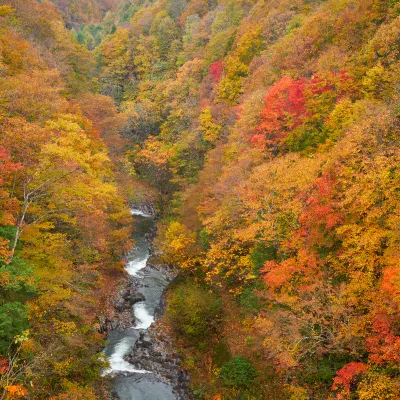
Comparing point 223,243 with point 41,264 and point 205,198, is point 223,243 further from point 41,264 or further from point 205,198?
point 41,264

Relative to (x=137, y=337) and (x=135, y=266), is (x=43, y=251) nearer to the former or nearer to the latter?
(x=137, y=337)

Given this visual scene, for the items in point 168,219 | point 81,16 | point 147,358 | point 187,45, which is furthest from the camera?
point 81,16

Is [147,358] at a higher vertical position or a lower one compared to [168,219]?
higher

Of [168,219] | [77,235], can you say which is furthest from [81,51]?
[77,235]

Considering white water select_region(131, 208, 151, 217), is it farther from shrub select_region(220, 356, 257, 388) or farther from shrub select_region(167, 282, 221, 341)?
shrub select_region(220, 356, 257, 388)

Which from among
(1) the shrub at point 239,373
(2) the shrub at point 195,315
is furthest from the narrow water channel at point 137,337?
(1) the shrub at point 239,373

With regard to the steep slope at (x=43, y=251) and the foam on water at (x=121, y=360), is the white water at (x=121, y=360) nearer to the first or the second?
the foam on water at (x=121, y=360)
